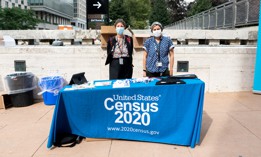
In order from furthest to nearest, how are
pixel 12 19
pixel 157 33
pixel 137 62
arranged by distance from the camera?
pixel 12 19
pixel 137 62
pixel 157 33

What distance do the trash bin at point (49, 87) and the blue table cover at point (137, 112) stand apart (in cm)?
225

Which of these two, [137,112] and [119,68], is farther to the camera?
[119,68]

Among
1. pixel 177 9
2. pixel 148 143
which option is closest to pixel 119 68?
pixel 148 143

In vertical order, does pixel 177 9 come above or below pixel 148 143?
above

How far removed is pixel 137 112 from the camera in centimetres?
351

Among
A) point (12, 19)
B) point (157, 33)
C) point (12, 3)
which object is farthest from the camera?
point (12, 3)

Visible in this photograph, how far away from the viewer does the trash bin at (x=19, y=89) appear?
5.53 m

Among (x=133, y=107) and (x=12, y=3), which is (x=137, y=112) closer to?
(x=133, y=107)

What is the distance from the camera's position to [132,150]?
3439 mm

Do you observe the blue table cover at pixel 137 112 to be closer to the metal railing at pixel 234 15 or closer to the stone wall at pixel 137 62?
the stone wall at pixel 137 62

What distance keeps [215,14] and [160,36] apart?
12.0 m

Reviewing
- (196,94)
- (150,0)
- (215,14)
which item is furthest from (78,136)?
(150,0)

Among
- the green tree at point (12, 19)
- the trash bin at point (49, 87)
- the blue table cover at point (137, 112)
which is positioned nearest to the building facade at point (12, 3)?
the green tree at point (12, 19)

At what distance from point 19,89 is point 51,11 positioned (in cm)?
8725
